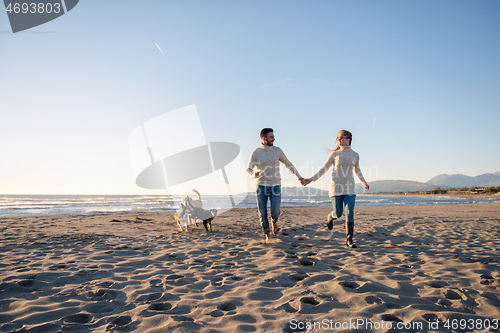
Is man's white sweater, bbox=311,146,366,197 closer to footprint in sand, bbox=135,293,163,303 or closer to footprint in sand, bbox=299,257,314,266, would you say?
footprint in sand, bbox=299,257,314,266

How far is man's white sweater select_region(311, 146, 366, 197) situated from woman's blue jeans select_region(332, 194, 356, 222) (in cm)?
10

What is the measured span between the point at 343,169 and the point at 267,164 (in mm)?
1471

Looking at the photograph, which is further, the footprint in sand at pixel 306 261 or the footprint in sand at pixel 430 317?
the footprint in sand at pixel 306 261

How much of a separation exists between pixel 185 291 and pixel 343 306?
1.53 meters

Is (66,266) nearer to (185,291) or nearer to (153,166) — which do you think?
(185,291)

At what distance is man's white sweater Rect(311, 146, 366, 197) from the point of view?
4.61 m

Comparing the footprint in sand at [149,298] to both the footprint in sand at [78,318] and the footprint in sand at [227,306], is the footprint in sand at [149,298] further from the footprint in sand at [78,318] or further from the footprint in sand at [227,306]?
the footprint in sand at [227,306]

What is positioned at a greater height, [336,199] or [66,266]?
[336,199]

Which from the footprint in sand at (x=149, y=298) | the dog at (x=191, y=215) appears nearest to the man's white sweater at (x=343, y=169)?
the dog at (x=191, y=215)

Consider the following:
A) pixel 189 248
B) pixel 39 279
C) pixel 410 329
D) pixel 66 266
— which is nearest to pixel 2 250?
pixel 66 266

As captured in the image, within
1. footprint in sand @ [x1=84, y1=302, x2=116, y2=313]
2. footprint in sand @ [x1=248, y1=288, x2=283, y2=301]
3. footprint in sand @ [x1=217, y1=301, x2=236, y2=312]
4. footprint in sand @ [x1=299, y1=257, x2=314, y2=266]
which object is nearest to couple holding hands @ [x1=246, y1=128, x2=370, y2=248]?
footprint in sand @ [x1=299, y1=257, x2=314, y2=266]

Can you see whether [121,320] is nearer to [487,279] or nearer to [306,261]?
[306,261]

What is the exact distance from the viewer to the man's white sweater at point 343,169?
4609mm

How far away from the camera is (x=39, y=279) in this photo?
2727mm
